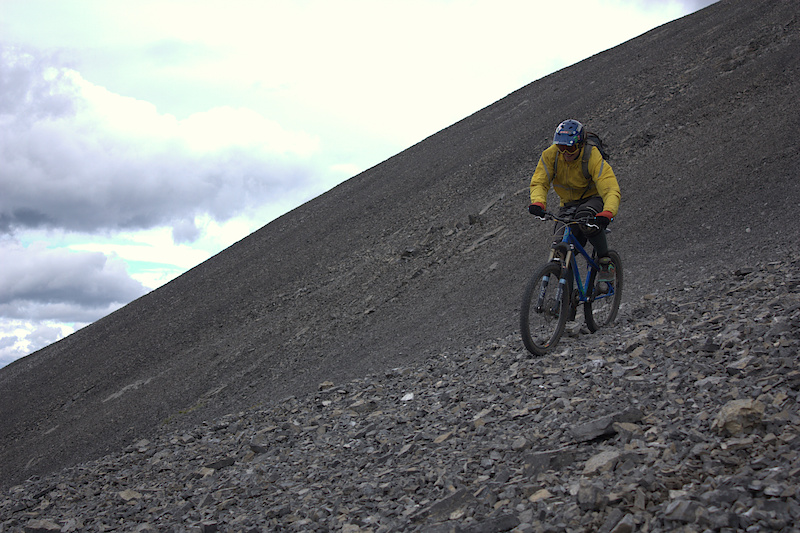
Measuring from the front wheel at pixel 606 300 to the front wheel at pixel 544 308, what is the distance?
23.7 inches

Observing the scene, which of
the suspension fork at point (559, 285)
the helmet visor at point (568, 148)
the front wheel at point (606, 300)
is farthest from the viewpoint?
the front wheel at point (606, 300)

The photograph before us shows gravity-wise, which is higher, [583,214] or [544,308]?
[583,214]

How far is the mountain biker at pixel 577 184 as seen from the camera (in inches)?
272

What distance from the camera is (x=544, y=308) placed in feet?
22.9

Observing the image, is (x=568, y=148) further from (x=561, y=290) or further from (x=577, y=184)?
(x=561, y=290)

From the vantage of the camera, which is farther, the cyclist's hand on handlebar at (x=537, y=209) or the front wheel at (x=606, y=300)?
the front wheel at (x=606, y=300)

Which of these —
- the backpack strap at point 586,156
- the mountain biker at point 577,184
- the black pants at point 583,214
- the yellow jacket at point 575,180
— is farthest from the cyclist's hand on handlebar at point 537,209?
the backpack strap at point 586,156

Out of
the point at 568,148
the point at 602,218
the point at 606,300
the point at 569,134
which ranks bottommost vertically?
the point at 606,300

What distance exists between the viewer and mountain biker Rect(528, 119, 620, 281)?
690cm

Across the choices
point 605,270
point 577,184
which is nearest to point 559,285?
point 605,270

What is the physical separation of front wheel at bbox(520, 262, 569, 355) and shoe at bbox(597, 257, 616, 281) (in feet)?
2.25

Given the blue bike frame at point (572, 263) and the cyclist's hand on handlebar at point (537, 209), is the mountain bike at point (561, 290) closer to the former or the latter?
the blue bike frame at point (572, 263)

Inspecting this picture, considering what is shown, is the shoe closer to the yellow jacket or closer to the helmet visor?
the yellow jacket

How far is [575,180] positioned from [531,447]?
3758 millimetres
